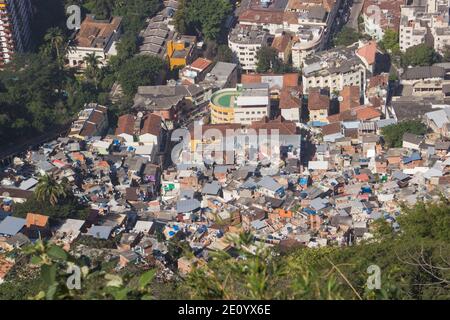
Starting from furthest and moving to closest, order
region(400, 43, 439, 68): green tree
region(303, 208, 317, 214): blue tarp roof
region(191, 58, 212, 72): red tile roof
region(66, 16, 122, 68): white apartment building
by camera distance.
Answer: region(66, 16, 122, 68): white apartment building
region(191, 58, 212, 72): red tile roof
region(400, 43, 439, 68): green tree
region(303, 208, 317, 214): blue tarp roof

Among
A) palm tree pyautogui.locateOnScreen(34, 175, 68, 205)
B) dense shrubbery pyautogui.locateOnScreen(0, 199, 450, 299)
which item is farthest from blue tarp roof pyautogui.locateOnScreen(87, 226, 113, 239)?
dense shrubbery pyautogui.locateOnScreen(0, 199, 450, 299)

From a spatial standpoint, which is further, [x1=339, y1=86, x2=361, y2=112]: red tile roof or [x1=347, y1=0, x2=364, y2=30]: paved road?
[x1=347, y1=0, x2=364, y2=30]: paved road

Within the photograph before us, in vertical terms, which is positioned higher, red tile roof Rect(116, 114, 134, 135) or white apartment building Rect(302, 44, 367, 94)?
white apartment building Rect(302, 44, 367, 94)

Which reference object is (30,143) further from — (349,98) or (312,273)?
(312,273)

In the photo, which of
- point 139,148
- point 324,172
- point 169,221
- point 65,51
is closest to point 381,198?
point 324,172

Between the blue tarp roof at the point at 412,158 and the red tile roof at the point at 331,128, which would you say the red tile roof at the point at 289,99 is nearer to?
the red tile roof at the point at 331,128

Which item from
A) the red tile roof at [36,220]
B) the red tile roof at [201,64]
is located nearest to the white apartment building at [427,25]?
the red tile roof at [201,64]

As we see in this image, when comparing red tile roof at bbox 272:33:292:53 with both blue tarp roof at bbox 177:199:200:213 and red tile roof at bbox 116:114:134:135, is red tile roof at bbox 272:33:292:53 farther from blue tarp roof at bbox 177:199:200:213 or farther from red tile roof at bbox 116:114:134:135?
blue tarp roof at bbox 177:199:200:213
